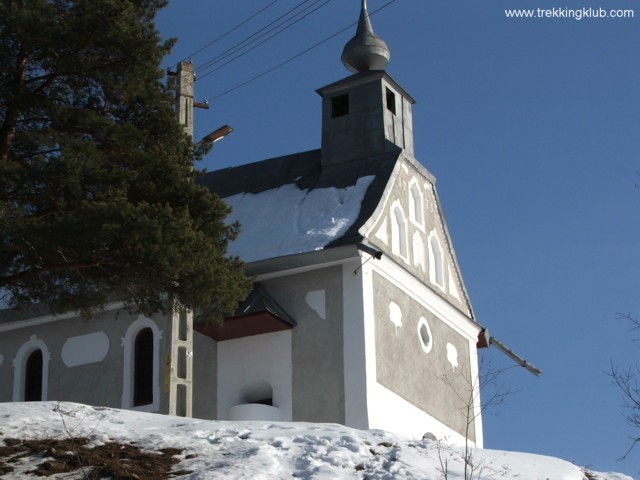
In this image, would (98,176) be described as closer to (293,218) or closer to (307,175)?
(293,218)

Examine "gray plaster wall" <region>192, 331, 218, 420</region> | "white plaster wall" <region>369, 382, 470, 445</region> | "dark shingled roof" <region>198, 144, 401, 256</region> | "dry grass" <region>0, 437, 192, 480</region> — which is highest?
"dark shingled roof" <region>198, 144, 401, 256</region>

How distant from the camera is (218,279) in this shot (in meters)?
18.1

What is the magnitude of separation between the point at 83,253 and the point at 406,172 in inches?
607

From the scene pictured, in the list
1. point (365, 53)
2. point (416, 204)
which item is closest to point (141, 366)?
point (416, 204)

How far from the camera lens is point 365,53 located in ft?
112

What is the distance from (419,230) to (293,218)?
3.46m

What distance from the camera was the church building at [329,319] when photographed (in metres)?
27.7

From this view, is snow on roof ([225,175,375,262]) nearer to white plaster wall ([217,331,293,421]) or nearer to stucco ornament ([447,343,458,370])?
white plaster wall ([217,331,293,421])

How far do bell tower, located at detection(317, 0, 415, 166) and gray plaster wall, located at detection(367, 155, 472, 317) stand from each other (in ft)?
2.60

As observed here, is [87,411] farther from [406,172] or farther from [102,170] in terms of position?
[406,172]

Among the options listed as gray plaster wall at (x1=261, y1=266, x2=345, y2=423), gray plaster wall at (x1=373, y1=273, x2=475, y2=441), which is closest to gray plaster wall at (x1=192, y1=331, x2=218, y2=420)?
gray plaster wall at (x1=261, y1=266, x2=345, y2=423)

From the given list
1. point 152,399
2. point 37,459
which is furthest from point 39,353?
point 37,459

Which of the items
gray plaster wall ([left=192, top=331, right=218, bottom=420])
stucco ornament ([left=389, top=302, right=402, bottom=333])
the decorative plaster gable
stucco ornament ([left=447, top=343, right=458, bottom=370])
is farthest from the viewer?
stucco ornament ([left=447, top=343, right=458, bottom=370])

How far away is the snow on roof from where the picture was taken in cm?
2898
